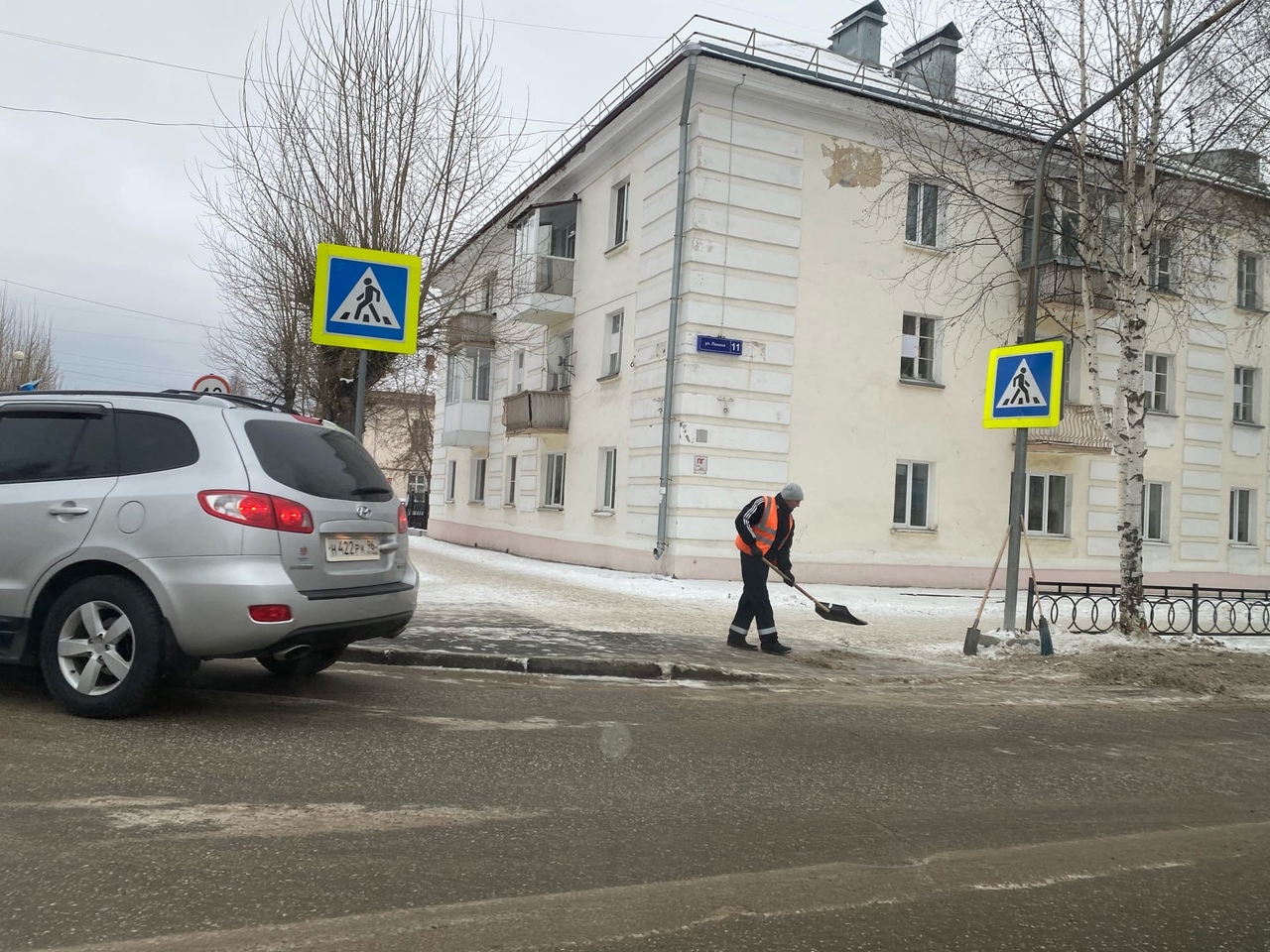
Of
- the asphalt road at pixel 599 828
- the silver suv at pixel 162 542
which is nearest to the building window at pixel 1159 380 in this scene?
the asphalt road at pixel 599 828

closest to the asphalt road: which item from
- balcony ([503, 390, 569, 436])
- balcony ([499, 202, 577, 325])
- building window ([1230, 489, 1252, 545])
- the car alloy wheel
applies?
the car alloy wheel

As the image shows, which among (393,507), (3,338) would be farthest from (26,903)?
(3,338)

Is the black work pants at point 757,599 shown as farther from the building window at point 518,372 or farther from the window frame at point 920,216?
the building window at point 518,372

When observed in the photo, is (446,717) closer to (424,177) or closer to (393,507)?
(393,507)

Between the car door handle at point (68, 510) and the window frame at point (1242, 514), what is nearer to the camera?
the car door handle at point (68, 510)

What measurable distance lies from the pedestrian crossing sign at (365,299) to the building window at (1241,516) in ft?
69.1

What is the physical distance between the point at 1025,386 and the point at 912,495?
9170 mm

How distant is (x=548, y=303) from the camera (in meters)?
22.6

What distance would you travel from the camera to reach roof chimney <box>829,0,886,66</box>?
74.3 ft

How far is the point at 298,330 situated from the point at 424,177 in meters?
4.44

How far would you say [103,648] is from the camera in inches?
214

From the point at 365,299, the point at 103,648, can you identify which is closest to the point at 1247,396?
the point at 365,299

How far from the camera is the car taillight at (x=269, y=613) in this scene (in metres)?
5.36

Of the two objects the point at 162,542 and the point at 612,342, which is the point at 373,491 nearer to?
the point at 162,542
